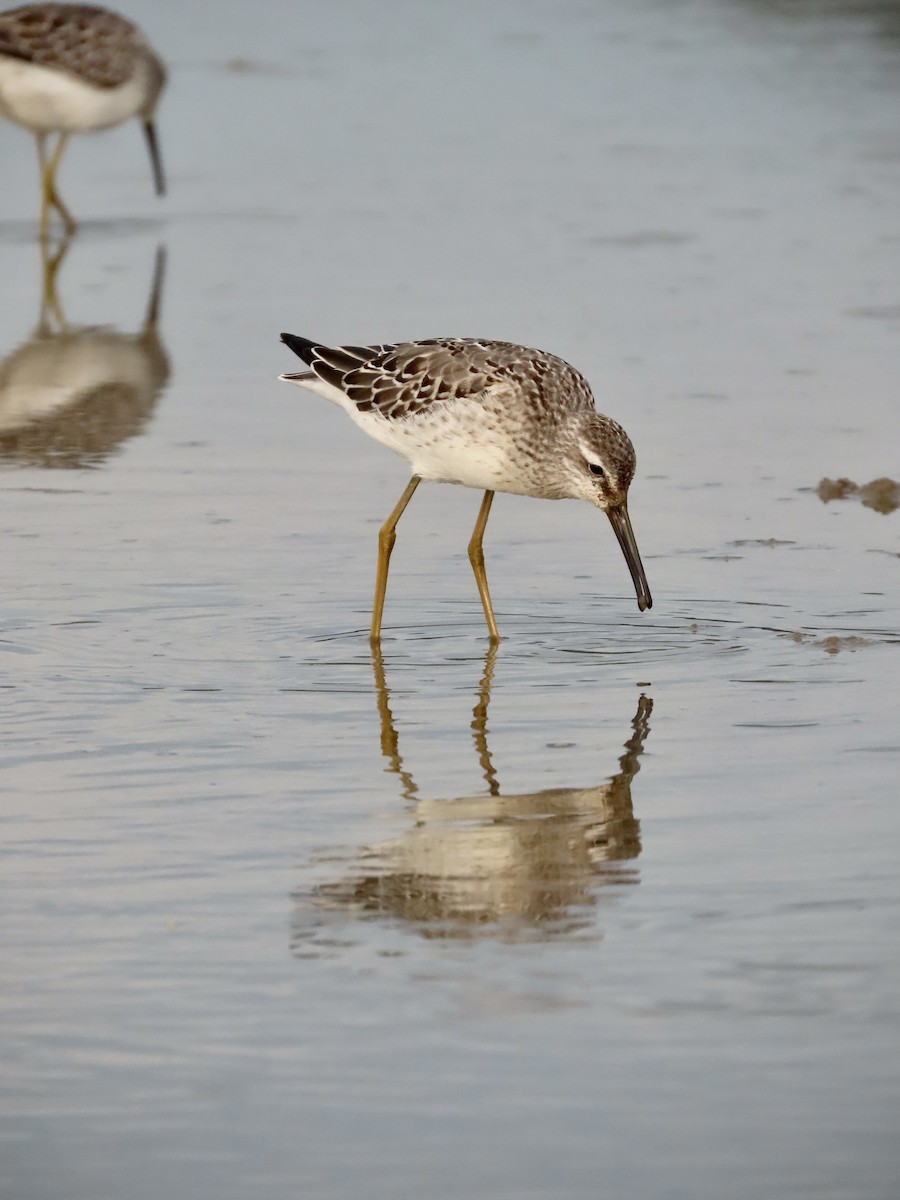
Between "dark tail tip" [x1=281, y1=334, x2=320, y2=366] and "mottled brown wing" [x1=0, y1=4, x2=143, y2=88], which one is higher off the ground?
"dark tail tip" [x1=281, y1=334, x2=320, y2=366]

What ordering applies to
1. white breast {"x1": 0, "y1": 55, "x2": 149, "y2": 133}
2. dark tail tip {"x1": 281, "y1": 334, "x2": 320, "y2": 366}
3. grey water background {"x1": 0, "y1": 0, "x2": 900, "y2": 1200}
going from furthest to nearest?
1. white breast {"x1": 0, "y1": 55, "x2": 149, "y2": 133}
2. dark tail tip {"x1": 281, "y1": 334, "x2": 320, "y2": 366}
3. grey water background {"x1": 0, "y1": 0, "x2": 900, "y2": 1200}

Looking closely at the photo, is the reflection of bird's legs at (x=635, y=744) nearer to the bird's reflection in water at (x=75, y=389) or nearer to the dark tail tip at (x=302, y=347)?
the dark tail tip at (x=302, y=347)

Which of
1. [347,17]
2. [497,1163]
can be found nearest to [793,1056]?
[497,1163]

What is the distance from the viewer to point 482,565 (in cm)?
819

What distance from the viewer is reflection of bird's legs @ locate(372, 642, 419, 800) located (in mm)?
6245

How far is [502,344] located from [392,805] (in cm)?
299

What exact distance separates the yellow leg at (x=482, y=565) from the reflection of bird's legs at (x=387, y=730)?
0.41m

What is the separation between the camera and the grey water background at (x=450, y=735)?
Result: 4305 mm

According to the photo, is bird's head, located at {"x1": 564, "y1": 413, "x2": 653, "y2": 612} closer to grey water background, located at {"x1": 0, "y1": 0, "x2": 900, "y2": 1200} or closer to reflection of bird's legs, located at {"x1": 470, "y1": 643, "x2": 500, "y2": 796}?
grey water background, located at {"x1": 0, "y1": 0, "x2": 900, "y2": 1200}

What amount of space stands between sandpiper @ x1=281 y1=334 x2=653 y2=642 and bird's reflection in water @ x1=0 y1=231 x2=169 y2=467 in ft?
7.78

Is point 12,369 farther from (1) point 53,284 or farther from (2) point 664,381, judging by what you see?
(2) point 664,381

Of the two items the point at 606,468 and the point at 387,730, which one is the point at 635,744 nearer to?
the point at 387,730

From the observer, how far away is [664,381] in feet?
38.2

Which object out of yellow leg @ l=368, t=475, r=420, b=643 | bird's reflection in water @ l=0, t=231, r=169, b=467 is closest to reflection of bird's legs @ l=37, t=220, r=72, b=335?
bird's reflection in water @ l=0, t=231, r=169, b=467
